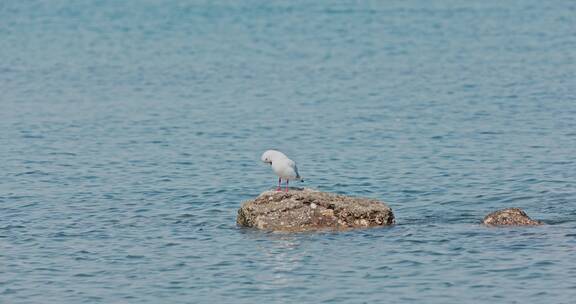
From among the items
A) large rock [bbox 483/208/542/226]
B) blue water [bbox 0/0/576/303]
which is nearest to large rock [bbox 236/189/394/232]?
blue water [bbox 0/0/576/303]

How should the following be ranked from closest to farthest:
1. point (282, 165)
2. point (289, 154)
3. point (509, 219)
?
point (509, 219) → point (282, 165) → point (289, 154)

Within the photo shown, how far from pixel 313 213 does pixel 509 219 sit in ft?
12.0

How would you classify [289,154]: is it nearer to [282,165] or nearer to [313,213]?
[282,165]

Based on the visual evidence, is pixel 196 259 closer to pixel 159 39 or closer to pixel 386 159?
pixel 386 159

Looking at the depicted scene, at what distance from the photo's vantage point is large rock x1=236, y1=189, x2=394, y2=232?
68.2 feet

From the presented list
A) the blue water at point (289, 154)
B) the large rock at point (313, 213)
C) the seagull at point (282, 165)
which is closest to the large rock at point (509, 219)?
the blue water at point (289, 154)

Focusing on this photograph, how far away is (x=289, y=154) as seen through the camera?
30.1 m

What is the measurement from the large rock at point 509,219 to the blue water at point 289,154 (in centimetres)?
30

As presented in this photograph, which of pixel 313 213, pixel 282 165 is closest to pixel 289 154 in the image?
pixel 282 165

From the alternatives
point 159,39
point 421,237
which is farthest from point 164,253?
point 159,39

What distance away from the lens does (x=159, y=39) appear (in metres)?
60.4

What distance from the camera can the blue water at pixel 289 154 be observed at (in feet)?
59.7

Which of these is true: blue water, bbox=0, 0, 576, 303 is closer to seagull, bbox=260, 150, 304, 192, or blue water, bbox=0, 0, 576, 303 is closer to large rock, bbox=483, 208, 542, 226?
large rock, bbox=483, 208, 542, 226

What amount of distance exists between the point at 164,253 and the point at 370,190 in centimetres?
697
